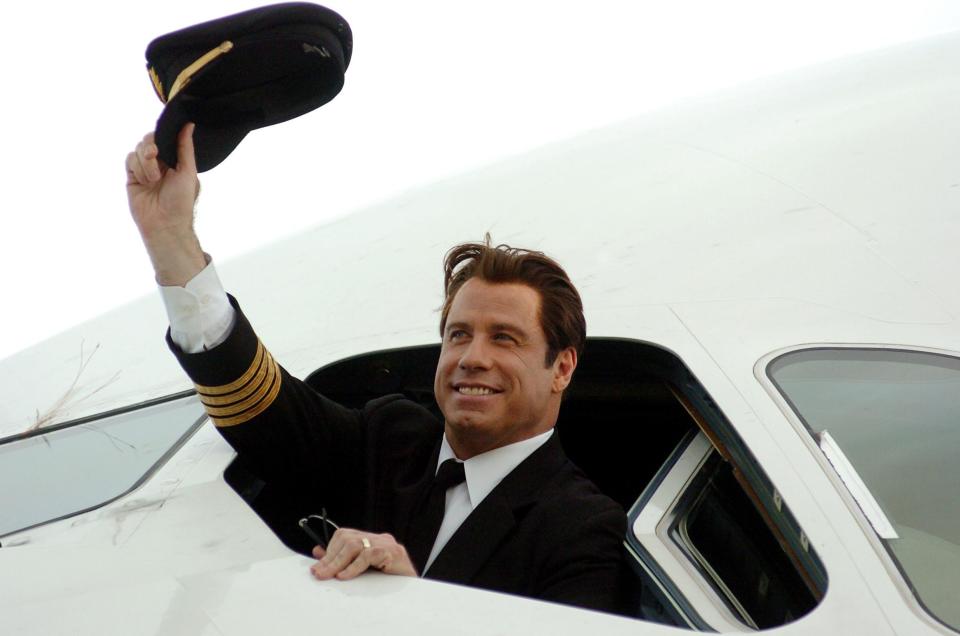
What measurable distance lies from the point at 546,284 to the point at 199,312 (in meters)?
0.64

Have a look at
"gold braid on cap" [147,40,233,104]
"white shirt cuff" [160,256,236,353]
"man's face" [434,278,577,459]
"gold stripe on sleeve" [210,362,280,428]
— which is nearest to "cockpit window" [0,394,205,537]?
"gold stripe on sleeve" [210,362,280,428]

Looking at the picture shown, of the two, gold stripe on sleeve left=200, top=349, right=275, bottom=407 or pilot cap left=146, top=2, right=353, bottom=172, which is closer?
pilot cap left=146, top=2, right=353, bottom=172

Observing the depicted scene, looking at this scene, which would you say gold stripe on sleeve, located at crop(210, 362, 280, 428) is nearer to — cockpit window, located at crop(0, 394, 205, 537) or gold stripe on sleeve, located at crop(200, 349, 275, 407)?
gold stripe on sleeve, located at crop(200, 349, 275, 407)

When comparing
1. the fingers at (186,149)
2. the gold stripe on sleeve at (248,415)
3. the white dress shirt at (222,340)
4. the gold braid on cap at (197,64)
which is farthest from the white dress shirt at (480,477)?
the gold braid on cap at (197,64)

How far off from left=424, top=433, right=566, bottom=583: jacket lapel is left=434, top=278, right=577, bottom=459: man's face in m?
0.07

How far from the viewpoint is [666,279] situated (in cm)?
211

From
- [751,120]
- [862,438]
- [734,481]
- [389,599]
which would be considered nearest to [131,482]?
[389,599]

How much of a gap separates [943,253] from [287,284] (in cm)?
167

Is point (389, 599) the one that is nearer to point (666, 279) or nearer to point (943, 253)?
point (666, 279)

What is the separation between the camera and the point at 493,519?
5.74ft

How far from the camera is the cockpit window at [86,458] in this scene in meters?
1.75

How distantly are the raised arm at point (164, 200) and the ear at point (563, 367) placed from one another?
685 mm

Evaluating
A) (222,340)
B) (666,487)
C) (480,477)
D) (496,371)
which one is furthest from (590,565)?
(222,340)

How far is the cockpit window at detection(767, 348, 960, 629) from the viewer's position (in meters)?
1.33
